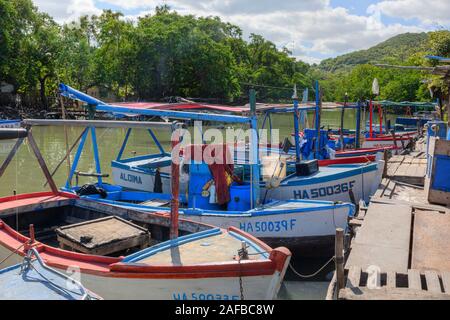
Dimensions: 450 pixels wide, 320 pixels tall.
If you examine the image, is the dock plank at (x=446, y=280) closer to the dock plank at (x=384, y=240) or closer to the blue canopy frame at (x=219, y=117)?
the dock plank at (x=384, y=240)

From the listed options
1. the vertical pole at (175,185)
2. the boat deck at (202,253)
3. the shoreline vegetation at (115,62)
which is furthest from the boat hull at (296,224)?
the shoreline vegetation at (115,62)

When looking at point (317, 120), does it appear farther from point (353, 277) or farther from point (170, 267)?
point (353, 277)

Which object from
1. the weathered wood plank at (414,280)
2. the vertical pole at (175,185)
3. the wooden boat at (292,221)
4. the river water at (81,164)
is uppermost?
the vertical pole at (175,185)

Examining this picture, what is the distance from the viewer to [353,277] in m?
4.91

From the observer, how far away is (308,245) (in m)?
9.55

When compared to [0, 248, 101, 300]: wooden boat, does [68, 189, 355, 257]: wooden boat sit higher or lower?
lower

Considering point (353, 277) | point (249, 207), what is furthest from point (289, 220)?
point (353, 277)

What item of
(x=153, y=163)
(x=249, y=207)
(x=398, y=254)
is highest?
(x=153, y=163)

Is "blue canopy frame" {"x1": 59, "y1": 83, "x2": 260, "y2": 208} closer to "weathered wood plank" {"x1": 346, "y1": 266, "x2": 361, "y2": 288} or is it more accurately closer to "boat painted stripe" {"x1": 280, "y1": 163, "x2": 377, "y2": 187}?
"boat painted stripe" {"x1": 280, "y1": 163, "x2": 377, "y2": 187}

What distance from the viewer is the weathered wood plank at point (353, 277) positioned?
4730 mm

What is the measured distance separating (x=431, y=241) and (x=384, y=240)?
645 millimetres

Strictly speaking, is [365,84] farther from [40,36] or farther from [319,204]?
[319,204]

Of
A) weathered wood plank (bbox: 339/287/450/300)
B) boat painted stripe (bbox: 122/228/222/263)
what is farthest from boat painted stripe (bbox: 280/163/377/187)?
weathered wood plank (bbox: 339/287/450/300)

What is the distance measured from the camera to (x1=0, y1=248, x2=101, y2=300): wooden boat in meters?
4.96
